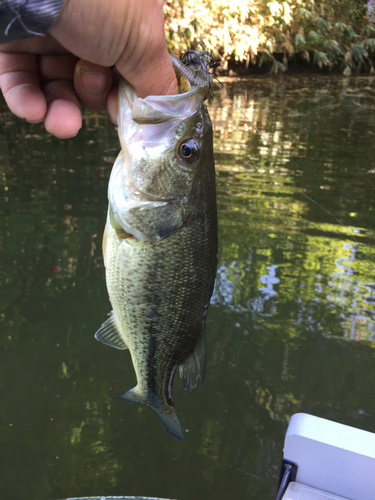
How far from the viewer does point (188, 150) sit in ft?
4.69

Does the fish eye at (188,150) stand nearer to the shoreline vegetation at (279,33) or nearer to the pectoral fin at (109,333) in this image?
the pectoral fin at (109,333)

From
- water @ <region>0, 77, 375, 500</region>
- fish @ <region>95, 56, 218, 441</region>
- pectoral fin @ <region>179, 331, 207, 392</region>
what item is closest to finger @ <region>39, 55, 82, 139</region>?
fish @ <region>95, 56, 218, 441</region>

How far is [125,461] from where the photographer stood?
285 cm

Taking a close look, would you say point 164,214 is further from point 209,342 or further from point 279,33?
point 279,33

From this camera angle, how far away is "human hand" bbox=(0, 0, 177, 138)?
1.18 meters

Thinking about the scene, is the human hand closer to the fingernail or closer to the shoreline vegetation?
the fingernail

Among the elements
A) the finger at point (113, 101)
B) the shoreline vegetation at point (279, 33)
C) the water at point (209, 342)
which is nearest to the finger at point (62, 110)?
the finger at point (113, 101)

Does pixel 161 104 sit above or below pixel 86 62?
below

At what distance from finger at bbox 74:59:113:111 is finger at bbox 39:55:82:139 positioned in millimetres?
89

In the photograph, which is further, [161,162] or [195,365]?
[195,365]

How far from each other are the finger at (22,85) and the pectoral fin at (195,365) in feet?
3.31

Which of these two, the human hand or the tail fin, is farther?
the tail fin

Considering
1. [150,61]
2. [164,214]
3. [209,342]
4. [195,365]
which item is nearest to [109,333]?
[195,365]

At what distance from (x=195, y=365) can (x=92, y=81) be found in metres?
1.03
